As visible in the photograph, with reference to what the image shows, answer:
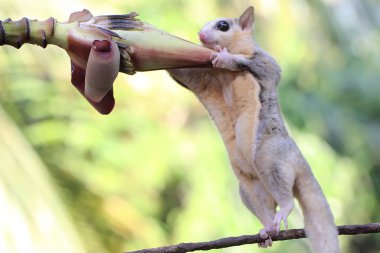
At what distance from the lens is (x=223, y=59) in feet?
4.07

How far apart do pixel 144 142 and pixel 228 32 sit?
1.70 meters

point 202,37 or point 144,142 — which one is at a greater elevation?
point 202,37

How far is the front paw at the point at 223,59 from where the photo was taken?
3.91ft

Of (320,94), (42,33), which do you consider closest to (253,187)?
(42,33)

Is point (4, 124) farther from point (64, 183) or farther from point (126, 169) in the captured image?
point (126, 169)

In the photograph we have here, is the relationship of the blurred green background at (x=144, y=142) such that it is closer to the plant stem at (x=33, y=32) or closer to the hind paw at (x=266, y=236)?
the hind paw at (x=266, y=236)

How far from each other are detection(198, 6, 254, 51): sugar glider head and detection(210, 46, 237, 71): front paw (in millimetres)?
126

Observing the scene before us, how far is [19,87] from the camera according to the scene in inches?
108

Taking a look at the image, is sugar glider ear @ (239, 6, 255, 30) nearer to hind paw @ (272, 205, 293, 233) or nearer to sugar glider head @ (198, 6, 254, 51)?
sugar glider head @ (198, 6, 254, 51)

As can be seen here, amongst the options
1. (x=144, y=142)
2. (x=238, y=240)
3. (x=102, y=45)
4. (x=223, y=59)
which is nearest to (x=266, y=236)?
(x=238, y=240)

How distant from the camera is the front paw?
1.19 meters

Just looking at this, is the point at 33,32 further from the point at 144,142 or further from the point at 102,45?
the point at 144,142

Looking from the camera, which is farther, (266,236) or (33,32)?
(266,236)

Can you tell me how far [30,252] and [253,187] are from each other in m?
0.80
